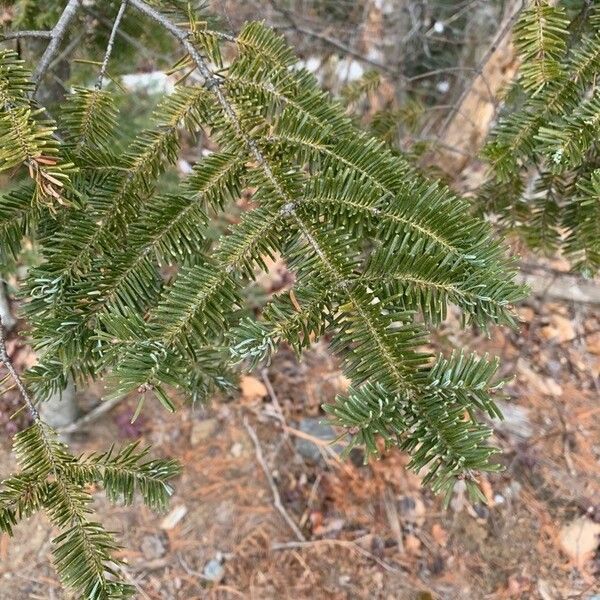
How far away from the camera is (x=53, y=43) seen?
989 millimetres

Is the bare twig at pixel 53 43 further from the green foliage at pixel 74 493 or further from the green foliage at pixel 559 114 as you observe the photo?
the green foliage at pixel 559 114

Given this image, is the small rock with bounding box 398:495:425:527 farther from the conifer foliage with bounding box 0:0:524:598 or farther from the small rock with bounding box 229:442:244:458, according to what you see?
the conifer foliage with bounding box 0:0:524:598

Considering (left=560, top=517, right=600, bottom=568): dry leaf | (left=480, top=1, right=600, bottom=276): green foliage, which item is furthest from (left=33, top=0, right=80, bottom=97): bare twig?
(left=560, top=517, right=600, bottom=568): dry leaf

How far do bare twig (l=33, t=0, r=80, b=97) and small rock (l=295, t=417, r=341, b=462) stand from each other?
1872mm

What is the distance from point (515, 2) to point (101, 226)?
7.13 ft

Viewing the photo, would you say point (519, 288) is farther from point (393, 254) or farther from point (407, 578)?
point (407, 578)

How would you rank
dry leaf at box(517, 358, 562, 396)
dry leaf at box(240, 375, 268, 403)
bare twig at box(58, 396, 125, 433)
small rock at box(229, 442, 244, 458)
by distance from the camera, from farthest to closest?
dry leaf at box(517, 358, 562, 396) < dry leaf at box(240, 375, 268, 403) < small rock at box(229, 442, 244, 458) < bare twig at box(58, 396, 125, 433)

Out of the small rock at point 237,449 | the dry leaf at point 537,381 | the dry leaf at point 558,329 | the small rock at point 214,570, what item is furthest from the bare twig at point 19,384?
the dry leaf at point 558,329

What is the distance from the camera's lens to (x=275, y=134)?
3.12 feet

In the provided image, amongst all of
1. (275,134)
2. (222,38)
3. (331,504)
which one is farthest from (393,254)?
(331,504)

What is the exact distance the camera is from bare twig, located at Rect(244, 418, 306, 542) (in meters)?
2.30

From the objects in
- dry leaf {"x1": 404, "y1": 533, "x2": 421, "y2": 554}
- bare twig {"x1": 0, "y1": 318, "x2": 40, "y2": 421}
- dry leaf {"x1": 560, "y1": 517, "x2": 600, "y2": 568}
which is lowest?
dry leaf {"x1": 404, "y1": 533, "x2": 421, "y2": 554}

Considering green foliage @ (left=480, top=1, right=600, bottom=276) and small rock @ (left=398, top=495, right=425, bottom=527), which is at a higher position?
green foliage @ (left=480, top=1, right=600, bottom=276)

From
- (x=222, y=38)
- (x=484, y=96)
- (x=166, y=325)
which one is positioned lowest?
(x=484, y=96)
